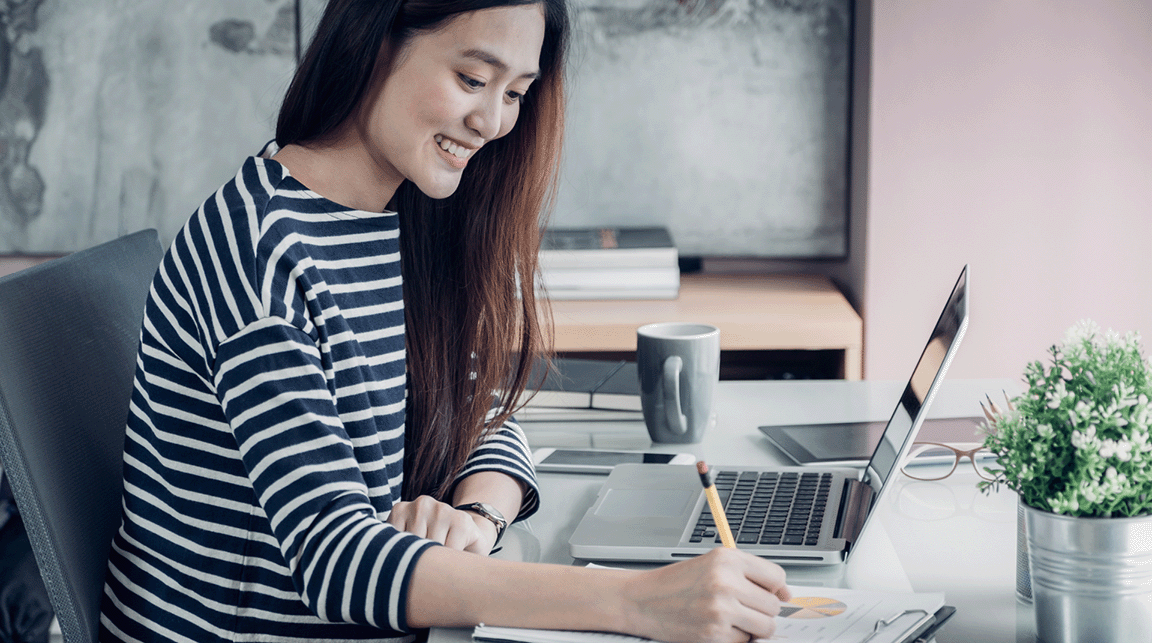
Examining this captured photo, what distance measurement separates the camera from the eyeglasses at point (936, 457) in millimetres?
1051

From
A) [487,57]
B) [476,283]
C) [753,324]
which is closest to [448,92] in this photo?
[487,57]

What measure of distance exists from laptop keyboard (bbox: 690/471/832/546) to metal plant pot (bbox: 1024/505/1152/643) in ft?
0.74

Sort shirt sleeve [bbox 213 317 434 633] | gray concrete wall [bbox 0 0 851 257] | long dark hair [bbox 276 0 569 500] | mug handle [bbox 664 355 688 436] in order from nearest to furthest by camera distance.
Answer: shirt sleeve [bbox 213 317 434 633] < long dark hair [bbox 276 0 569 500] < mug handle [bbox 664 355 688 436] < gray concrete wall [bbox 0 0 851 257]

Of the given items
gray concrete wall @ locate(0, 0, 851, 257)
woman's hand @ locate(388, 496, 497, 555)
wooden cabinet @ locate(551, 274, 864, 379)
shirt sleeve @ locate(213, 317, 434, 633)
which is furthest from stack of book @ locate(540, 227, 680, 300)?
shirt sleeve @ locate(213, 317, 434, 633)

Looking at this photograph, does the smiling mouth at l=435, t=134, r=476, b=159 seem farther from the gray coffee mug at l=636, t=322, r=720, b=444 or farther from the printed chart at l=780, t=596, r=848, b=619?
the printed chart at l=780, t=596, r=848, b=619

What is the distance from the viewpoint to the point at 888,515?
0.96 metres

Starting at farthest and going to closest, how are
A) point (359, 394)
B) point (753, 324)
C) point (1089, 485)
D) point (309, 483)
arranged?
1. point (753, 324)
2. point (359, 394)
3. point (309, 483)
4. point (1089, 485)

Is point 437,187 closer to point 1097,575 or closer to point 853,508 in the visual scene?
point 853,508

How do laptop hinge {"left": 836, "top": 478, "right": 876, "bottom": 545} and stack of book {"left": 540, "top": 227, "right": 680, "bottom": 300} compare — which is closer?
laptop hinge {"left": 836, "top": 478, "right": 876, "bottom": 545}

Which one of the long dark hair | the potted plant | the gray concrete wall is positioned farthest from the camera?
the gray concrete wall

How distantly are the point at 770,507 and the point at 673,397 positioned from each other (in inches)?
9.8

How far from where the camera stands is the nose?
36.6 inches

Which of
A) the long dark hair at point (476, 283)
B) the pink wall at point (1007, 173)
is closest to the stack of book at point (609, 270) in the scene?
the pink wall at point (1007, 173)

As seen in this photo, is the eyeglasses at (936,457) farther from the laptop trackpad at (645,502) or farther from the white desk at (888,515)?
the laptop trackpad at (645,502)
